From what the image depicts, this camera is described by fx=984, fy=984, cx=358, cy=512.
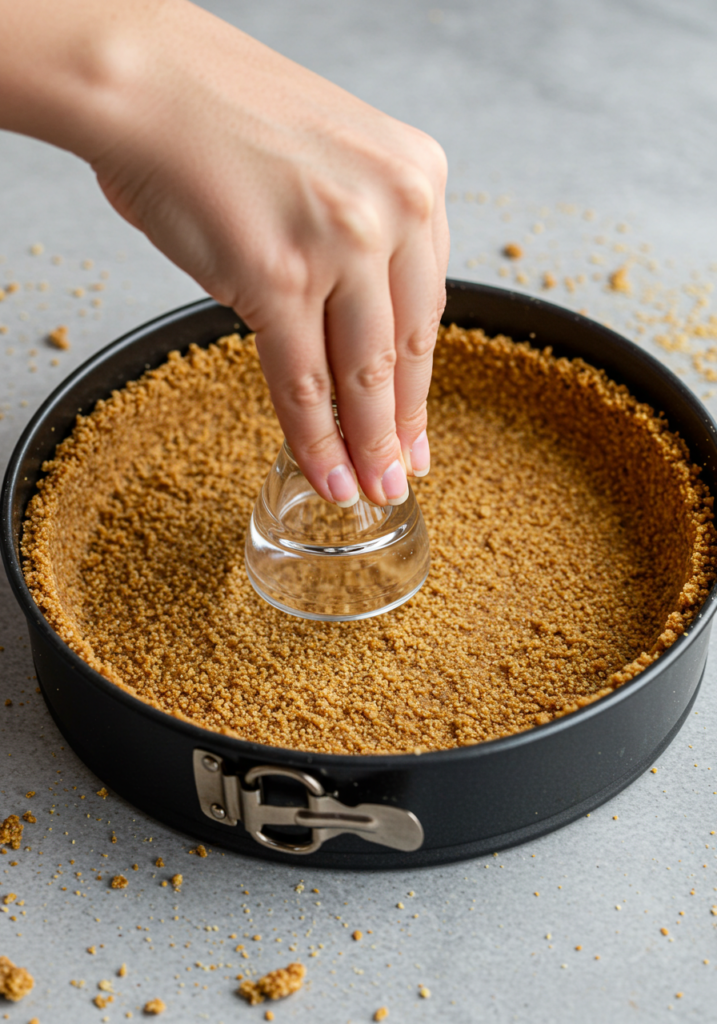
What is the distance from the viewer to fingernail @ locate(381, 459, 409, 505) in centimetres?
76

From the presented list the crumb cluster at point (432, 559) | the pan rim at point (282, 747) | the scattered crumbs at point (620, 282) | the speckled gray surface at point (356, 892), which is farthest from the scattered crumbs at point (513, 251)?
the pan rim at point (282, 747)

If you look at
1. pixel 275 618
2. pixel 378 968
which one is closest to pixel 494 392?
pixel 275 618

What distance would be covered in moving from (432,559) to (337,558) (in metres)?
0.12

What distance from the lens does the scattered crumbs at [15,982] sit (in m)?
0.69

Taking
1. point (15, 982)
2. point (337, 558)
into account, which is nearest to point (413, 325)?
point (337, 558)

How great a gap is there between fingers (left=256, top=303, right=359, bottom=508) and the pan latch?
21 cm

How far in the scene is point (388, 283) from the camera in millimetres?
663

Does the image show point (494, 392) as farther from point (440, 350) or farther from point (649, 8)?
point (649, 8)

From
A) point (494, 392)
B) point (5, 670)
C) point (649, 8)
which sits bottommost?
point (5, 670)

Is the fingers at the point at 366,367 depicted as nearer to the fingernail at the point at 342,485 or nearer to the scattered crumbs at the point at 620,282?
the fingernail at the point at 342,485

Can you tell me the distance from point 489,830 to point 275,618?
0.28 m

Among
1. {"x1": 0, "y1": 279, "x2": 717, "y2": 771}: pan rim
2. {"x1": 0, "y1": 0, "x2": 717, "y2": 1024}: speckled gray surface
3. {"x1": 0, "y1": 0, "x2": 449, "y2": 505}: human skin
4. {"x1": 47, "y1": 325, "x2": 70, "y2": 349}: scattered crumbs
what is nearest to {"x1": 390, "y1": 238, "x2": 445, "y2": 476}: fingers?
{"x1": 0, "y1": 0, "x2": 449, "y2": 505}: human skin

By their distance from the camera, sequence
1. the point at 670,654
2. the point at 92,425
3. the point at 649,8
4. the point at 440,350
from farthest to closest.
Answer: the point at 649,8, the point at 440,350, the point at 92,425, the point at 670,654

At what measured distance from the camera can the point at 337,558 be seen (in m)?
0.89
